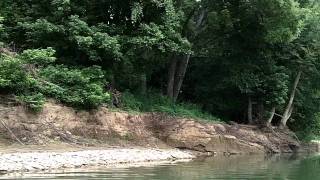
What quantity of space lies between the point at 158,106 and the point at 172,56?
5630mm

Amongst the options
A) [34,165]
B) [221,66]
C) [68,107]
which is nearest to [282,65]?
[221,66]

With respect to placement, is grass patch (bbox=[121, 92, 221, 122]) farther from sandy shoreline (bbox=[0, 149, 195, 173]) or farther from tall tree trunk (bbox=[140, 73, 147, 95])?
sandy shoreline (bbox=[0, 149, 195, 173])

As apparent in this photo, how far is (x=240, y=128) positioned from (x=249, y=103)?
4.55 meters

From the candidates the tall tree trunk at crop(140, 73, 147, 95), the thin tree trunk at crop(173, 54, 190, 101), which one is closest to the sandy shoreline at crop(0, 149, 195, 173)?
the tall tree trunk at crop(140, 73, 147, 95)

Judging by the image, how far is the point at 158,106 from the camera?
111ft

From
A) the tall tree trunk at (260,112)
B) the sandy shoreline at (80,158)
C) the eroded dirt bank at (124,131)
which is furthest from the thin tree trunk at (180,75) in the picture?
the sandy shoreline at (80,158)

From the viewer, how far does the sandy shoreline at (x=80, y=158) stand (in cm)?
1920

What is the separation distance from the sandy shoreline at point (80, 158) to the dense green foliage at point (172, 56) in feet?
11.2

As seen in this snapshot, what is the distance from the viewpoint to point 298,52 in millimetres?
39062

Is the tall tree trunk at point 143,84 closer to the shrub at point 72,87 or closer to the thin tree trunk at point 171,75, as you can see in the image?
the thin tree trunk at point 171,75

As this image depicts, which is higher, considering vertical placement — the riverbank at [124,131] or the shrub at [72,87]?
the shrub at [72,87]

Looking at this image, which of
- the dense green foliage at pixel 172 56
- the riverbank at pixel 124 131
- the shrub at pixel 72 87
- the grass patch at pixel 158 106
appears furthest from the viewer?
the grass patch at pixel 158 106

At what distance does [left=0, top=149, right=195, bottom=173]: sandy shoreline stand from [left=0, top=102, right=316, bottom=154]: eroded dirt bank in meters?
1.78

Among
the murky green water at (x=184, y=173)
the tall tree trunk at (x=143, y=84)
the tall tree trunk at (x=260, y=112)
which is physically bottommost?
the murky green water at (x=184, y=173)
